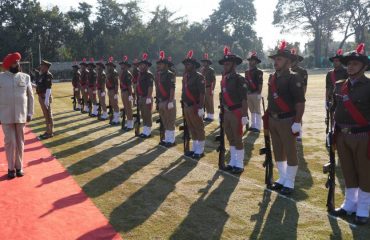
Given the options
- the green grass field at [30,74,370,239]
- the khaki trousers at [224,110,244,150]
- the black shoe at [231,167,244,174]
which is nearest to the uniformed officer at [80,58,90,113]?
the green grass field at [30,74,370,239]

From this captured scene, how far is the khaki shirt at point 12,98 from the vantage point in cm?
738

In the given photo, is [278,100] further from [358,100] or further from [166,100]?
[166,100]

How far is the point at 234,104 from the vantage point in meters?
7.69

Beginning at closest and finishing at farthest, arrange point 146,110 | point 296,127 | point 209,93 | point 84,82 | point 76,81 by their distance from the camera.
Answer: point 296,127, point 146,110, point 209,93, point 84,82, point 76,81

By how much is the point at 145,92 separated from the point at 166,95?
124cm

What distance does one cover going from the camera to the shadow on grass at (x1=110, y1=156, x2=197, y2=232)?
5379mm

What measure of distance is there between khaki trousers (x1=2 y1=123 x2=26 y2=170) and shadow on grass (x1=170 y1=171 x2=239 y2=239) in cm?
352

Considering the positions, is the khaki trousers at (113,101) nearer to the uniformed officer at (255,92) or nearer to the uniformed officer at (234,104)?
the uniformed officer at (255,92)

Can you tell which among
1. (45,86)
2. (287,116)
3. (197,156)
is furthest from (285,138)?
(45,86)

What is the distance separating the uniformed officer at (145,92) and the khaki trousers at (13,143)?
166 inches

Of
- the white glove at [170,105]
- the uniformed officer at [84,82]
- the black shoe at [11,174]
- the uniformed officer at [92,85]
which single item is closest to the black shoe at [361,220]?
the white glove at [170,105]

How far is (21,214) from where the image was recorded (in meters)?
5.68

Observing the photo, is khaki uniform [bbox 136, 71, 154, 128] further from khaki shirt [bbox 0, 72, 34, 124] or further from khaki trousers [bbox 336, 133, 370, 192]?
khaki trousers [bbox 336, 133, 370, 192]

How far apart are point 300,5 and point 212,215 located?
73337mm
